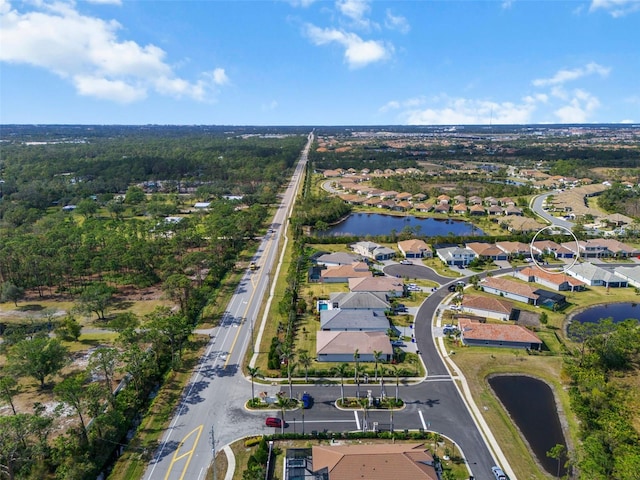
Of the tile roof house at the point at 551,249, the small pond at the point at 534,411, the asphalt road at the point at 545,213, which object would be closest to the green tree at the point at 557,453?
the small pond at the point at 534,411

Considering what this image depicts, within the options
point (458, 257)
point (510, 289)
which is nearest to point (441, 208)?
point (458, 257)

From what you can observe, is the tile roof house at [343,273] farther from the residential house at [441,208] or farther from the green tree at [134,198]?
the green tree at [134,198]

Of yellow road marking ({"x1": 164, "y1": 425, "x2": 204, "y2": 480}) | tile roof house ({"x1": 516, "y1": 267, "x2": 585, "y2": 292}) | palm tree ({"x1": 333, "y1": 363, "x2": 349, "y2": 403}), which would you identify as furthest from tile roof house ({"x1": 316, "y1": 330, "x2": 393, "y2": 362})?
tile roof house ({"x1": 516, "y1": 267, "x2": 585, "y2": 292})

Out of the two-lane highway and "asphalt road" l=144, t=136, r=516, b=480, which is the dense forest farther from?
"asphalt road" l=144, t=136, r=516, b=480

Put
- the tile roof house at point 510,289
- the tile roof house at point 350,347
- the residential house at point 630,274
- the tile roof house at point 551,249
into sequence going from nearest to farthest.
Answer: the tile roof house at point 350,347 → the tile roof house at point 510,289 → the residential house at point 630,274 → the tile roof house at point 551,249

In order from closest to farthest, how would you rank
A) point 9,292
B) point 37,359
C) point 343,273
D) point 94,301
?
point 37,359
point 94,301
point 9,292
point 343,273

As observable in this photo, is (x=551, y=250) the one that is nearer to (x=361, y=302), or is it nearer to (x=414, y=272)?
(x=414, y=272)

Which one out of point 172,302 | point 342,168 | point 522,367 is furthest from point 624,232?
point 342,168
